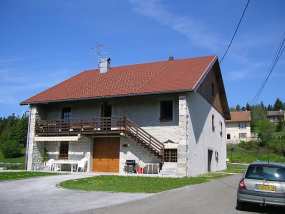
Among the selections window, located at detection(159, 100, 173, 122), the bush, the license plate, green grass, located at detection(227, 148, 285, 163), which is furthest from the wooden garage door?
the bush

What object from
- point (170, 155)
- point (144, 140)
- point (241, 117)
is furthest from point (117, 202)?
point (241, 117)

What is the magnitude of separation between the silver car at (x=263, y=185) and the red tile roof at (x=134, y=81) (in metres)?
10.1

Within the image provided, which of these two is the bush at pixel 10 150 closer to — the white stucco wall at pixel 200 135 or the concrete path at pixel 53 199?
the white stucco wall at pixel 200 135

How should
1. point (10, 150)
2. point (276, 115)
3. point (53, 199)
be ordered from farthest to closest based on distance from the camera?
point (276, 115) → point (10, 150) → point (53, 199)

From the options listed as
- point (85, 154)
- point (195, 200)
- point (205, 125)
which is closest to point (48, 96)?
point (85, 154)

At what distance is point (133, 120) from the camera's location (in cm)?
2139

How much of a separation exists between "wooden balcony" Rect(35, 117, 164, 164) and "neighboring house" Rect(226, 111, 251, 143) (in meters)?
54.7

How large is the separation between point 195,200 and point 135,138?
10.6 metres

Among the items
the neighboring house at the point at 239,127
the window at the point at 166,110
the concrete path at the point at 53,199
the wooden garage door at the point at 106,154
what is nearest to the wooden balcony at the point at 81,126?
the wooden garage door at the point at 106,154

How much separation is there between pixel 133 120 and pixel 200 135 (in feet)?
17.1

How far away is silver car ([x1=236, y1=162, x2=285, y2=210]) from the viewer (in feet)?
26.0

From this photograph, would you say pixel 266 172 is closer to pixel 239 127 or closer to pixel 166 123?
pixel 166 123

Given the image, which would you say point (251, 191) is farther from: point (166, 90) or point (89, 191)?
point (166, 90)

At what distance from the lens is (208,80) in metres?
24.9
